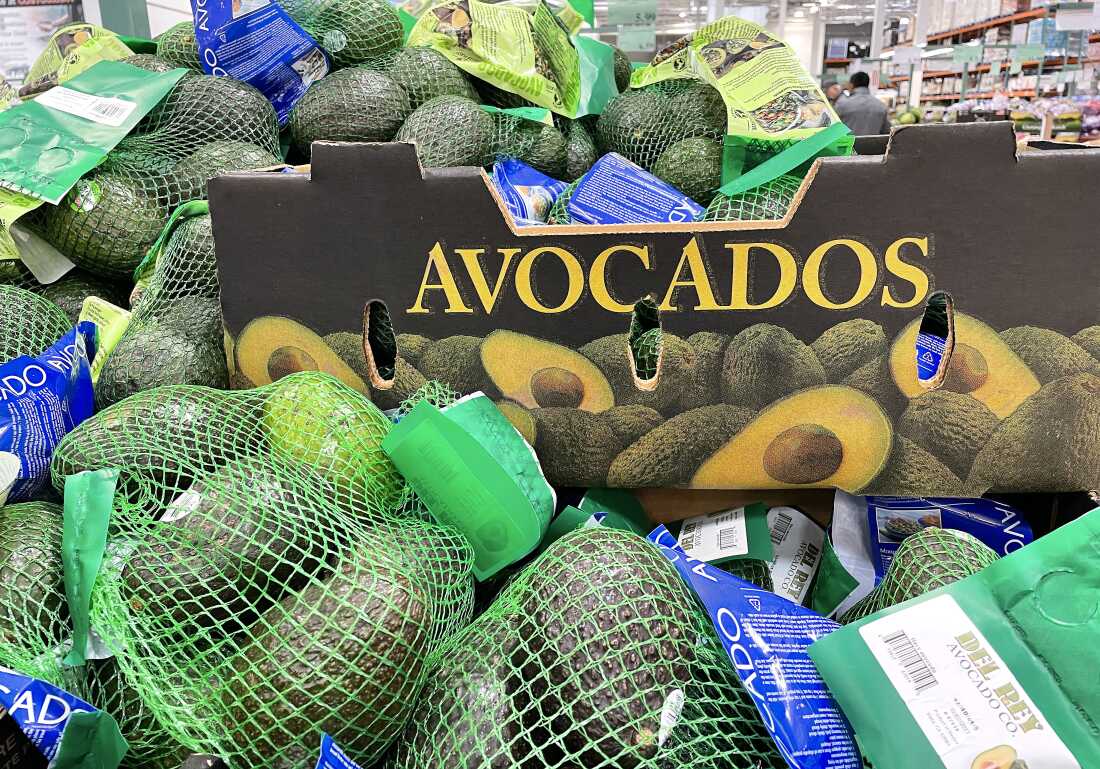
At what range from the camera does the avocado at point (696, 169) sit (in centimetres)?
159

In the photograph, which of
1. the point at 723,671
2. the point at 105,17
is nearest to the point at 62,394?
the point at 723,671

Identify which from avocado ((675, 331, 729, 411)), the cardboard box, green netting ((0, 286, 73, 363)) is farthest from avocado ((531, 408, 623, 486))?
green netting ((0, 286, 73, 363))

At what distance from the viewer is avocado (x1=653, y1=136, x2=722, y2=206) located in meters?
1.59

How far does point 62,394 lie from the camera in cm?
118

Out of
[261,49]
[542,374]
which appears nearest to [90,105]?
[261,49]

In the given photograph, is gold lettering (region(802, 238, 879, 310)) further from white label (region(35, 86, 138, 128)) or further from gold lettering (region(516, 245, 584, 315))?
white label (region(35, 86, 138, 128))

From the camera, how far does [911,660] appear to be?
76 cm

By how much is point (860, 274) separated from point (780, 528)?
0.42 meters

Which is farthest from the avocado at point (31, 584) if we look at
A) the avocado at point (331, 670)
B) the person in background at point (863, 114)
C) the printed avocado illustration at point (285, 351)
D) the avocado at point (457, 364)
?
the person in background at point (863, 114)

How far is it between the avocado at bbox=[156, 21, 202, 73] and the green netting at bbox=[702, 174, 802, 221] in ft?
4.73

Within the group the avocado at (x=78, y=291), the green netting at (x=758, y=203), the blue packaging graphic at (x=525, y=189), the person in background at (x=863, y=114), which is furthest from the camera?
the person in background at (x=863, y=114)

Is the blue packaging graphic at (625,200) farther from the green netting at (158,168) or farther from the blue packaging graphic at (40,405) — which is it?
the blue packaging graphic at (40,405)

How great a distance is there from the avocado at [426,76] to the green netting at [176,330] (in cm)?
66

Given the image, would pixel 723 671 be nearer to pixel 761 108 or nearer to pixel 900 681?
pixel 900 681
